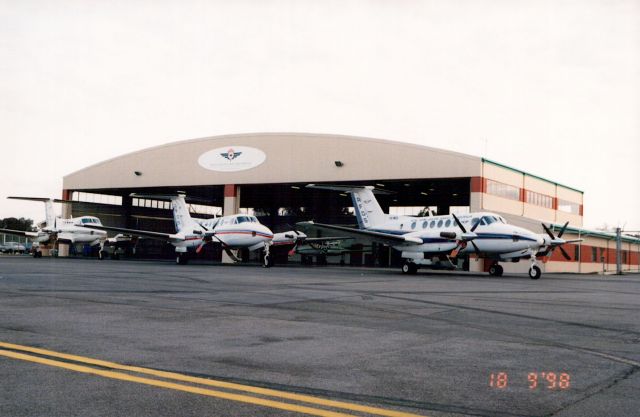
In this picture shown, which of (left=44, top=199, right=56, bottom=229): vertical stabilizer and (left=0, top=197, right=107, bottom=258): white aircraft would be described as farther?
(left=44, top=199, right=56, bottom=229): vertical stabilizer

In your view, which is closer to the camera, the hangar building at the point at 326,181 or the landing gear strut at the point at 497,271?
the landing gear strut at the point at 497,271

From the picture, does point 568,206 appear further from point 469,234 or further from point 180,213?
point 180,213

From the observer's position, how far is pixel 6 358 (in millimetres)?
6832

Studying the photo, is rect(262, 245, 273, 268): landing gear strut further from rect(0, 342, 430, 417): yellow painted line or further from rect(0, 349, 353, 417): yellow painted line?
rect(0, 349, 353, 417): yellow painted line

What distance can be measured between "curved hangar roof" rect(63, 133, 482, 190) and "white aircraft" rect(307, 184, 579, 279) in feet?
28.1

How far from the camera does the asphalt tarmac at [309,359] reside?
520 cm

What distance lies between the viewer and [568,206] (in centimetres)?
5794

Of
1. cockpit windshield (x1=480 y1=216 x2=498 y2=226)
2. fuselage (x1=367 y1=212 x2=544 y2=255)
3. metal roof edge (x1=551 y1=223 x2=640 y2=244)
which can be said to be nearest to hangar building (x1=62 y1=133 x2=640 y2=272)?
metal roof edge (x1=551 y1=223 x2=640 y2=244)

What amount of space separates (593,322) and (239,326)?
23.4 ft

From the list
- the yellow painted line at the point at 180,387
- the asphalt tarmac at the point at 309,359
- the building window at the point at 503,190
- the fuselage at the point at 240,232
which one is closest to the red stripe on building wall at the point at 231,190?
the fuselage at the point at 240,232

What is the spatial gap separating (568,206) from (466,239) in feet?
106

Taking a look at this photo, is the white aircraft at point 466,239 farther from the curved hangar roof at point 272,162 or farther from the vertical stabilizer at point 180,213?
the vertical stabilizer at point 180,213

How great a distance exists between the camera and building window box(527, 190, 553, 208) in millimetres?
50188

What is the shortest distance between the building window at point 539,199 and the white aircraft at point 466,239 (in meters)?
18.1
